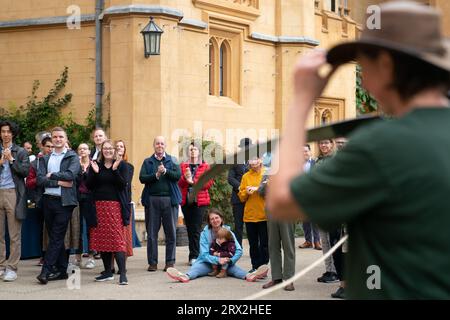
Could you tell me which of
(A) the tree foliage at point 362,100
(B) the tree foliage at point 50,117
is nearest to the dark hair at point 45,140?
(B) the tree foliage at point 50,117

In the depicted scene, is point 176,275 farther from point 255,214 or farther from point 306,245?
point 306,245

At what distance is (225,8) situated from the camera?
65.0 ft

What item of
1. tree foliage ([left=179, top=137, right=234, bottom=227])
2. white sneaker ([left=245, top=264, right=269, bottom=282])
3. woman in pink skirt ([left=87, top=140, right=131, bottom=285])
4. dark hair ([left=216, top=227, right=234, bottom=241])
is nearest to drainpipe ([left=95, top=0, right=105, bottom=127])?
tree foliage ([left=179, top=137, right=234, bottom=227])

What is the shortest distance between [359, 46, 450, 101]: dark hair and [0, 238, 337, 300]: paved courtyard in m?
7.13

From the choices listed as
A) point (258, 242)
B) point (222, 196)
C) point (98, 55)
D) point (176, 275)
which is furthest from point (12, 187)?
point (98, 55)

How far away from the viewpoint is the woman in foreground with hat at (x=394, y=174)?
219 centimetres

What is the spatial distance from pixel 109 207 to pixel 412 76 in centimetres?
872

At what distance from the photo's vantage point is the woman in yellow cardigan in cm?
1117

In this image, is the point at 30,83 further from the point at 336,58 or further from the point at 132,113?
the point at 336,58

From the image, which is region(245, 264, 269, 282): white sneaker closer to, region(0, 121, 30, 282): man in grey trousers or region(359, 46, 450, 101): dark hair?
region(0, 121, 30, 282): man in grey trousers

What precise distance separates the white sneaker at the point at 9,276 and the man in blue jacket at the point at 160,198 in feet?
6.50

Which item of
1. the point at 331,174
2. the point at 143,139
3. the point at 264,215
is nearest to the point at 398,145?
the point at 331,174

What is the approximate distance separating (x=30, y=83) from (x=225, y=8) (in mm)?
4923

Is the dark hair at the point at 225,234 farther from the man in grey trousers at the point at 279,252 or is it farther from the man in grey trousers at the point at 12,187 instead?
the man in grey trousers at the point at 12,187
